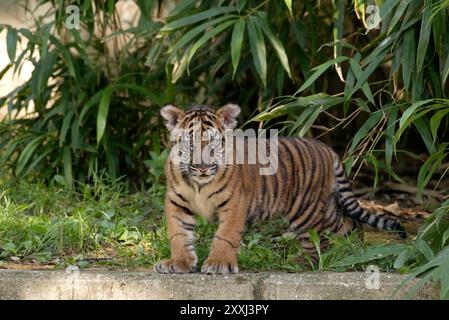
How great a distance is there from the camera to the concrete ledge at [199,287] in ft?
13.8

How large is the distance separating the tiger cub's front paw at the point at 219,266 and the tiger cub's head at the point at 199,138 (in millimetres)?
466

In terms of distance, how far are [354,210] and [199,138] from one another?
1220 millimetres

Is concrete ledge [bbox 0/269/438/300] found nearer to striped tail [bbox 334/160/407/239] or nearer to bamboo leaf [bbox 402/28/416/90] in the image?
striped tail [bbox 334/160/407/239]

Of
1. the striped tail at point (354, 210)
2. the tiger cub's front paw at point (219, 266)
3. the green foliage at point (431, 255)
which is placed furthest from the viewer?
the striped tail at point (354, 210)

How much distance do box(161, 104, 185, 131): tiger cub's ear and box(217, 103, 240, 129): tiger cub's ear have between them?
20cm

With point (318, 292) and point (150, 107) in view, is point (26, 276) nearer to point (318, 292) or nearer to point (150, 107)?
point (318, 292)

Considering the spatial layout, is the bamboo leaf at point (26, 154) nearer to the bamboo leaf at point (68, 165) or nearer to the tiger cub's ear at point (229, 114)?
the bamboo leaf at point (68, 165)

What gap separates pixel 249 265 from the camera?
4.65 m

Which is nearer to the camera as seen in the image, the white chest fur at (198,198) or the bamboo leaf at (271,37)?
the white chest fur at (198,198)

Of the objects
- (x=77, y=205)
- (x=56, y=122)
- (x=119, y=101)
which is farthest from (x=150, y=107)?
(x=77, y=205)

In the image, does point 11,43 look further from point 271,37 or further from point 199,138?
point 199,138

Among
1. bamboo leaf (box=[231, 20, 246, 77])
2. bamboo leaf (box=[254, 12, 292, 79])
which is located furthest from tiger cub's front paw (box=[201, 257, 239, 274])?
bamboo leaf (box=[254, 12, 292, 79])

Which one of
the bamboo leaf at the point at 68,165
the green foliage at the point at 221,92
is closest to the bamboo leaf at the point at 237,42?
the green foliage at the point at 221,92

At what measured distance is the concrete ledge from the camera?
4.19m
